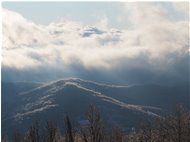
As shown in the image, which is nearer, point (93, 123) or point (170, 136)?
point (93, 123)

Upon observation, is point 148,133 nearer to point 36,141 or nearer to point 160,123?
point 160,123

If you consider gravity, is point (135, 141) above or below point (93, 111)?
below

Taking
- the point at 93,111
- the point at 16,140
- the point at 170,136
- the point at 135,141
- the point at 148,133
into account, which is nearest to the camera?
the point at 93,111

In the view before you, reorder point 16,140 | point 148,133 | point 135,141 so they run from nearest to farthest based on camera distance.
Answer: point 148,133, point 16,140, point 135,141

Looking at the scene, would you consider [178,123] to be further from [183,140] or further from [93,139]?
[93,139]

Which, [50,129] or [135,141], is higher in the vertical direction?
[50,129]

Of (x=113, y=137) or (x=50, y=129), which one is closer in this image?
(x=50, y=129)

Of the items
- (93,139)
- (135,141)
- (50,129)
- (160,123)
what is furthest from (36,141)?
(135,141)

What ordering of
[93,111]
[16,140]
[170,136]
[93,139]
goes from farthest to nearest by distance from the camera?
[16,140] → [170,136] → [93,111] → [93,139]

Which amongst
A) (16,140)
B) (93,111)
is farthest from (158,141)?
(16,140)
